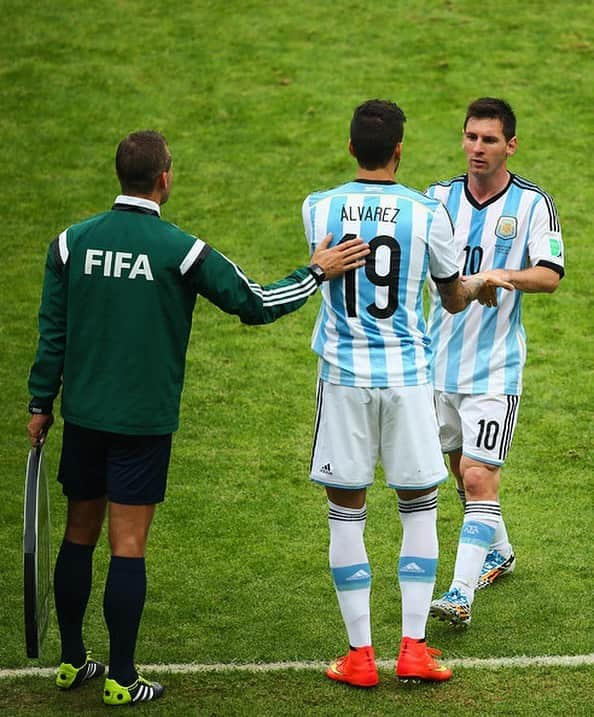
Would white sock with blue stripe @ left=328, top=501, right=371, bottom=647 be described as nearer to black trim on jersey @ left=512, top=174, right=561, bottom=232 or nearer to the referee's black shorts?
the referee's black shorts

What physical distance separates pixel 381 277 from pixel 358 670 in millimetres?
1498

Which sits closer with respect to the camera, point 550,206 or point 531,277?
point 531,277

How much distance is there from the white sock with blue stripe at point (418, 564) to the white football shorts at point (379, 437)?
143 mm

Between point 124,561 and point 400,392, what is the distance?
1192 mm

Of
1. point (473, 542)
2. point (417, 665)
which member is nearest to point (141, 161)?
point (417, 665)

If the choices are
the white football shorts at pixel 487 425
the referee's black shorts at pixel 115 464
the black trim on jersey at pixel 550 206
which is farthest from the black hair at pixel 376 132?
the white football shorts at pixel 487 425

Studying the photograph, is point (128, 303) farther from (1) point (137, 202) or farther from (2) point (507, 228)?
(2) point (507, 228)

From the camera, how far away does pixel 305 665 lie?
548 centimetres

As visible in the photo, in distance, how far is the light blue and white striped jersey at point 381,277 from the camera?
5.04 meters

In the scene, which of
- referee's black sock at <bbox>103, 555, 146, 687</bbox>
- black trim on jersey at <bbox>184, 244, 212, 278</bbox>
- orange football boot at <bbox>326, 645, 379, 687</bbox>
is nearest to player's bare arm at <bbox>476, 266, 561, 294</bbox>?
black trim on jersey at <bbox>184, 244, 212, 278</bbox>

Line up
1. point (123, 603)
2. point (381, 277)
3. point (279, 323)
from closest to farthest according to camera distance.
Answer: point (123, 603)
point (381, 277)
point (279, 323)

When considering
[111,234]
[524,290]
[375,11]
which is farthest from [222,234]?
[111,234]

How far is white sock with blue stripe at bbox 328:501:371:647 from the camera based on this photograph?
17.2 ft

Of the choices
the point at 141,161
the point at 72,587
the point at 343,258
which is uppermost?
the point at 141,161
